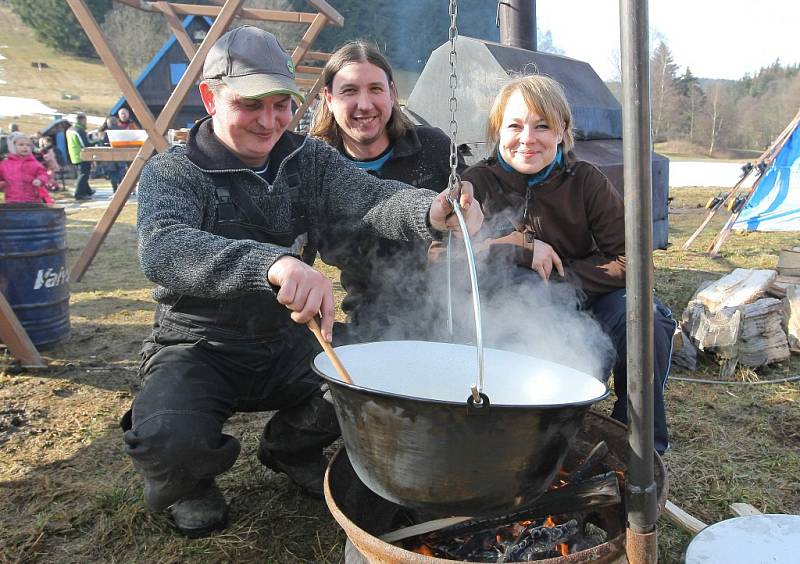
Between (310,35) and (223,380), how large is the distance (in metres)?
6.14

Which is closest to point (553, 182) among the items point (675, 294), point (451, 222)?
point (451, 222)

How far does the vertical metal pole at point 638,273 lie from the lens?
1160mm

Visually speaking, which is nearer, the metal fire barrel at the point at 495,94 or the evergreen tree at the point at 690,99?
the metal fire barrel at the point at 495,94

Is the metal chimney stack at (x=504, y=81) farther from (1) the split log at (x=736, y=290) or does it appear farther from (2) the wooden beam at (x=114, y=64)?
(2) the wooden beam at (x=114, y=64)

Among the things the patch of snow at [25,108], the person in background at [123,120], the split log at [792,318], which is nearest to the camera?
the split log at [792,318]

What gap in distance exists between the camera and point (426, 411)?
116 centimetres

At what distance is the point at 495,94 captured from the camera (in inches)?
163

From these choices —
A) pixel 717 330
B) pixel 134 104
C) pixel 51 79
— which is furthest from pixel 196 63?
pixel 51 79

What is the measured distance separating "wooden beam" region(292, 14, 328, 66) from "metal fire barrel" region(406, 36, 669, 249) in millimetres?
2681

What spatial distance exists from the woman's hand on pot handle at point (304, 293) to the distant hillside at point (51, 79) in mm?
30278

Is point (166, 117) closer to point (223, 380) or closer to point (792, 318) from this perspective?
point (223, 380)

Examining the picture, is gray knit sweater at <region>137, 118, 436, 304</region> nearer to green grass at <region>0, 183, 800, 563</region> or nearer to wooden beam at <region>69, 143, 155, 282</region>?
green grass at <region>0, 183, 800, 563</region>

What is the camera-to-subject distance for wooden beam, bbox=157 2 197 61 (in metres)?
6.40

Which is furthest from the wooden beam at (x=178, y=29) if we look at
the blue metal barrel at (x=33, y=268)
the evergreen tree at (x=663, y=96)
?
the evergreen tree at (x=663, y=96)
